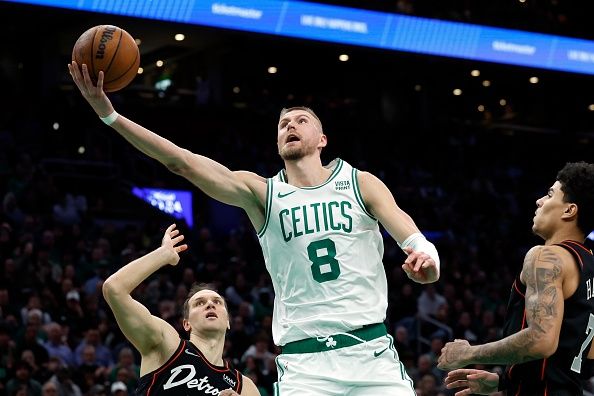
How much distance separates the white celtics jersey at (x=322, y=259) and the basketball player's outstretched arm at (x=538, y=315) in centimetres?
60

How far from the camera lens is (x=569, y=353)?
16.0 feet

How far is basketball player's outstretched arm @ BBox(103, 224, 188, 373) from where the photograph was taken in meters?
6.48

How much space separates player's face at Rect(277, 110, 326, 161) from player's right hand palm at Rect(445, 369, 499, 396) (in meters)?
1.36

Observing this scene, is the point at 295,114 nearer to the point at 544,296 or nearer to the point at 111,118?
the point at 111,118

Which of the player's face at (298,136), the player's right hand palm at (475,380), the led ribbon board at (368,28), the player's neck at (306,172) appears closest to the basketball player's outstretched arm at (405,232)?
the player's neck at (306,172)

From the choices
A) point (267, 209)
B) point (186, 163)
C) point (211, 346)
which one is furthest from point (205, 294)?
point (186, 163)

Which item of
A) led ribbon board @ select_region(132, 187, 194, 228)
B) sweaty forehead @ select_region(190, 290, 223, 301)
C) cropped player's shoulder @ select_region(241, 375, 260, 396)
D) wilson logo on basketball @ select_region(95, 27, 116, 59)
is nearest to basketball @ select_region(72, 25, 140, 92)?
wilson logo on basketball @ select_region(95, 27, 116, 59)

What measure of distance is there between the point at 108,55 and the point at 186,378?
204 cm

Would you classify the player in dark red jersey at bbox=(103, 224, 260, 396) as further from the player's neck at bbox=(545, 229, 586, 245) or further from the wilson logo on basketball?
the player's neck at bbox=(545, 229, 586, 245)

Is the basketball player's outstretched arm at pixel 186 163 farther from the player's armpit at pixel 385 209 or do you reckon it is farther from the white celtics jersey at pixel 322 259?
the player's armpit at pixel 385 209

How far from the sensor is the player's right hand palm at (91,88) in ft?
17.0

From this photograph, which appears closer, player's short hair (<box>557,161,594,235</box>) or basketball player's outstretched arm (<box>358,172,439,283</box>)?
basketball player's outstretched arm (<box>358,172,439,283</box>)

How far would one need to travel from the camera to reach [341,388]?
201 inches

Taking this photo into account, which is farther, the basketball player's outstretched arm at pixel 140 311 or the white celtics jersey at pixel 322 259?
the basketball player's outstretched arm at pixel 140 311
